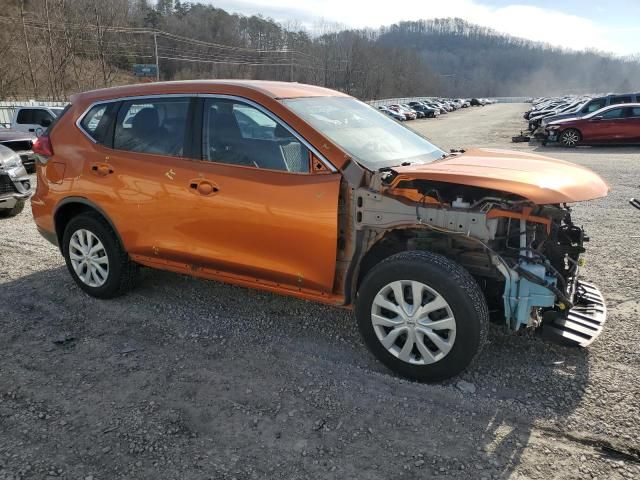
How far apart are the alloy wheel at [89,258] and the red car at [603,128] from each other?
714 inches

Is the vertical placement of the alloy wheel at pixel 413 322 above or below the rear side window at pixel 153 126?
below

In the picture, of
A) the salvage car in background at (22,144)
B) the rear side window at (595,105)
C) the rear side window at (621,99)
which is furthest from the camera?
the rear side window at (595,105)

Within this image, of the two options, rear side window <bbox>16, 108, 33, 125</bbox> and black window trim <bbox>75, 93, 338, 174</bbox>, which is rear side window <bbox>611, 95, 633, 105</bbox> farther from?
black window trim <bbox>75, 93, 338, 174</bbox>

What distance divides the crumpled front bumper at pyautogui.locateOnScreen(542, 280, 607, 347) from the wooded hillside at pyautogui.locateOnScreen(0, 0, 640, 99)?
38.7 m

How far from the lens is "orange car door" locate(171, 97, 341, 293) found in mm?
3432

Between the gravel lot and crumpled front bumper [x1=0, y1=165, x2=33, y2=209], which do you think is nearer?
the gravel lot

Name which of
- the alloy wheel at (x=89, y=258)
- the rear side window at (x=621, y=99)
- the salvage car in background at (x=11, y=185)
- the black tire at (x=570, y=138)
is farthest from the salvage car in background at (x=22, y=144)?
the rear side window at (x=621, y=99)

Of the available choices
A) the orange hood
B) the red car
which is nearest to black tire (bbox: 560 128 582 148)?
the red car

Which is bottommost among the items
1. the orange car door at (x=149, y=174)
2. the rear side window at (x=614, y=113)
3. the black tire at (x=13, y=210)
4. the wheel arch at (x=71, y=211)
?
the black tire at (x=13, y=210)

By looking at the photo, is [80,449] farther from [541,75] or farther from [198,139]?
[541,75]

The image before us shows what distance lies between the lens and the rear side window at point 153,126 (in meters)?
4.01

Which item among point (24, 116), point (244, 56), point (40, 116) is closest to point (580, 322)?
point (40, 116)

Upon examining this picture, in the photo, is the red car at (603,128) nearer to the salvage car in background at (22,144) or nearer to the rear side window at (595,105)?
the rear side window at (595,105)

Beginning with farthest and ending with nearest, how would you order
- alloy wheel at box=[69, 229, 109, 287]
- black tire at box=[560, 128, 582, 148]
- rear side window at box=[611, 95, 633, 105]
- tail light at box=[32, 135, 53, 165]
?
rear side window at box=[611, 95, 633, 105] → black tire at box=[560, 128, 582, 148] → tail light at box=[32, 135, 53, 165] → alloy wheel at box=[69, 229, 109, 287]
